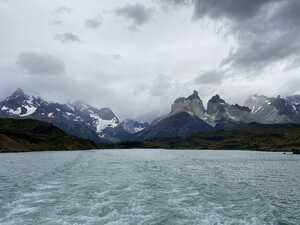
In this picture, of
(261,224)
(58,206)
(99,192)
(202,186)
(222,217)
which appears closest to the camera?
(261,224)

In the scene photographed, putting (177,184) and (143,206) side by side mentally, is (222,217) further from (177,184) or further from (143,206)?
(177,184)

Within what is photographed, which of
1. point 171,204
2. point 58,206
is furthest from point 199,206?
point 58,206

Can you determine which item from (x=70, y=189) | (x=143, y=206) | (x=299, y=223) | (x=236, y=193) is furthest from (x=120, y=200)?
(x=299, y=223)

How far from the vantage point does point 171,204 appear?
1601 inches

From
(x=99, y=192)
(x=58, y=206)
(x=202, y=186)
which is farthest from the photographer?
(x=202, y=186)

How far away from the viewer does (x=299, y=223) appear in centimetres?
3238

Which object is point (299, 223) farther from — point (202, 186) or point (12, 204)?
point (12, 204)

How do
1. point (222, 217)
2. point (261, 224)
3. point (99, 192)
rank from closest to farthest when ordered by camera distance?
1. point (261, 224)
2. point (222, 217)
3. point (99, 192)

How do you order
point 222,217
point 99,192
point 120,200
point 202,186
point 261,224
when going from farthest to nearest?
1. point 202,186
2. point 99,192
3. point 120,200
4. point 222,217
5. point 261,224

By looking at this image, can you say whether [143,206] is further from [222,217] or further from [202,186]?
[202,186]

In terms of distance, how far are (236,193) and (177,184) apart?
1214cm

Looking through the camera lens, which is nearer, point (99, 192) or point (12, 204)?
point (12, 204)

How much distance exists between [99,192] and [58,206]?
425 inches

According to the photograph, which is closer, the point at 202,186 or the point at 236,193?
the point at 236,193
